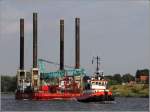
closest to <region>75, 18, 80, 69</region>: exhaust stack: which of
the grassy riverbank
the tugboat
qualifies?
the tugboat

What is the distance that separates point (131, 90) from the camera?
136625mm

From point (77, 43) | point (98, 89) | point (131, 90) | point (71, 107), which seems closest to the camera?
point (71, 107)

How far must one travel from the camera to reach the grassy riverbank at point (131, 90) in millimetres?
129325

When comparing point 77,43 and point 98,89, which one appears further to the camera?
point 77,43

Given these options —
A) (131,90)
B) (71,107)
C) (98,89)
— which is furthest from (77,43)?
(131,90)

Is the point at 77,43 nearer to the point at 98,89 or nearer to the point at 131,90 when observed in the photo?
the point at 98,89

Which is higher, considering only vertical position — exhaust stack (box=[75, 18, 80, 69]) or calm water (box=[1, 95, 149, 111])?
exhaust stack (box=[75, 18, 80, 69])

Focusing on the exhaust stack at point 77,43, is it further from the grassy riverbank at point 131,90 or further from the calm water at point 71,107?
the grassy riverbank at point 131,90

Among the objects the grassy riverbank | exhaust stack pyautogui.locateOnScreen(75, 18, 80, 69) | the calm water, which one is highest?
exhaust stack pyautogui.locateOnScreen(75, 18, 80, 69)

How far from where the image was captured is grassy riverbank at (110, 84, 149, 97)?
12932 centimetres

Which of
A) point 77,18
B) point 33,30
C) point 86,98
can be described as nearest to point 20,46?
point 33,30

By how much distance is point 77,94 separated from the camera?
88688 mm

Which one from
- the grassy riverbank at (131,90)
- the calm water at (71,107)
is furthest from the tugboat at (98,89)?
the grassy riverbank at (131,90)

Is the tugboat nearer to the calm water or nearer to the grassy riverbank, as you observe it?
the calm water
